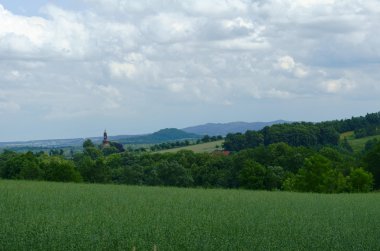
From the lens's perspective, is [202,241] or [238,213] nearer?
[202,241]

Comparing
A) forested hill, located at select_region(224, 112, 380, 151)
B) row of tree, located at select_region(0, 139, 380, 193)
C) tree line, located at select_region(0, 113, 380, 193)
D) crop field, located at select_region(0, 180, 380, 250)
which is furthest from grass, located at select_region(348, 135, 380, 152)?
crop field, located at select_region(0, 180, 380, 250)

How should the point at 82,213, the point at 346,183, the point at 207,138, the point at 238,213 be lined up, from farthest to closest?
the point at 207,138 < the point at 346,183 < the point at 238,213 < the point at 82,213

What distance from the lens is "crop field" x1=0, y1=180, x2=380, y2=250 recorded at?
741 inches

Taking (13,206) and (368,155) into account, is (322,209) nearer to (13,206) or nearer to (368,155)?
(13,206)

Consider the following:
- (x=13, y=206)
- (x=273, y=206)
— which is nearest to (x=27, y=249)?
(x=13, y=206)

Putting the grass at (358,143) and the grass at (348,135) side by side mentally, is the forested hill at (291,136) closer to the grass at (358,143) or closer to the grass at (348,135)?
the grass at (358,143)

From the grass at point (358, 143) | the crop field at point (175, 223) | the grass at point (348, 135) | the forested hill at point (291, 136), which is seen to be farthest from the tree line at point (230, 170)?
the grass at point (348, 135)

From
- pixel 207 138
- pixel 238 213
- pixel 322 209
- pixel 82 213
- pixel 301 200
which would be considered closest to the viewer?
pixel 82 213

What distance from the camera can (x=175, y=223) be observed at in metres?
24.0

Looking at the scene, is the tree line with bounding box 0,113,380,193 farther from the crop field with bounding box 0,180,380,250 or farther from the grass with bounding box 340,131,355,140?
the grass with bounding box 340,131,355,140

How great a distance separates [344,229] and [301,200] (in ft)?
53.7

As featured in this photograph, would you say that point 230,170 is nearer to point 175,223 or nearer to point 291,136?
point 291,136

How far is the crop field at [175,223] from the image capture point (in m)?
18.8

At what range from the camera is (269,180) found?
73.1 meters
